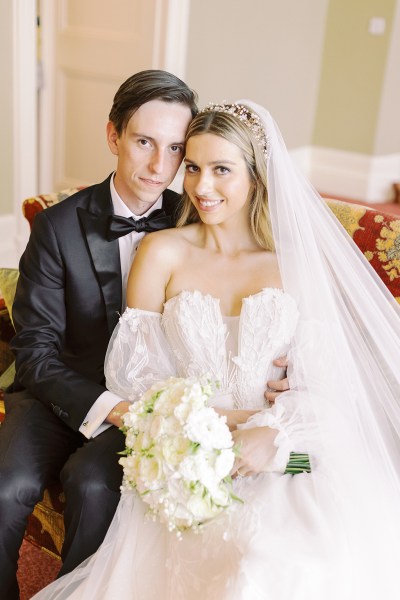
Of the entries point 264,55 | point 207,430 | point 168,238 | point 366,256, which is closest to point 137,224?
point 168,238

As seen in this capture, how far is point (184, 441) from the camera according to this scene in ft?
5.55

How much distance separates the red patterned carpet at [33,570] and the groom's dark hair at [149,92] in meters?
1.50

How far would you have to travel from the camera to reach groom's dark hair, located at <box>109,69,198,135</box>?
2.29 meters

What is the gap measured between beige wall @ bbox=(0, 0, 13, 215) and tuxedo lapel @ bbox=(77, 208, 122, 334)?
2614 millimetres

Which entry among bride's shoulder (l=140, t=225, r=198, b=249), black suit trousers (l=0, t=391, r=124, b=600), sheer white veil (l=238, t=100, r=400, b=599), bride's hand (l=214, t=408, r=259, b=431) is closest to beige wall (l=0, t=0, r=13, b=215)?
bride's shoulder (l=140, t=225, r=198, b=249)

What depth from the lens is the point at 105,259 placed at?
92.1 inches

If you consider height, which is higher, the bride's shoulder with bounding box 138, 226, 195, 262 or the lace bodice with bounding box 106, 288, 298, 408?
the bride's shoulder with bounding box 138, 226, 195, 262

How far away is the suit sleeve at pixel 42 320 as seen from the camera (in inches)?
88.1

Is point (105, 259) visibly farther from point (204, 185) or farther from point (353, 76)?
point (353, 76)

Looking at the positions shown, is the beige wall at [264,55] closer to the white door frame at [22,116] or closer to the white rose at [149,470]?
the white door frame at [22,116]

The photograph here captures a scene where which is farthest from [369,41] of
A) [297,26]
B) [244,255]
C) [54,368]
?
[54,368]

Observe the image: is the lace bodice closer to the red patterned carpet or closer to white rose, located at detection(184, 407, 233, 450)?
white rose, located at detection(184, 407, 233, 450)

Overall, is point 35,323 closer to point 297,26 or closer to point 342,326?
point 342,326

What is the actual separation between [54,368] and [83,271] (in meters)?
0.31
